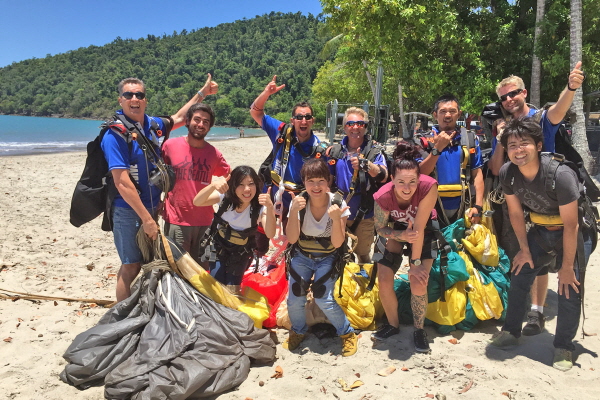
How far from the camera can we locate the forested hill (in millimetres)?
117625

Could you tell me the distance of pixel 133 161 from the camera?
3.50m

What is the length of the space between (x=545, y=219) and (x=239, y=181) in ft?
8.35

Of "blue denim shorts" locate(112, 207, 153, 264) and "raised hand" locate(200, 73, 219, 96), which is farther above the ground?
"raised hand" locate(200, 73, 219, 96)

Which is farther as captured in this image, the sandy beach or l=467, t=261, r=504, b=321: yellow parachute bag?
l=467, t=261, r=504, b=321: yellow parachute bag

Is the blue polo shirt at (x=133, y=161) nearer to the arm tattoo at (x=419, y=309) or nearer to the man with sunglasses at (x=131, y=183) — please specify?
the man with sunglasses at (x=131, y=183)

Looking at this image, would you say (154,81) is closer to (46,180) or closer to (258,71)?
(258,71)

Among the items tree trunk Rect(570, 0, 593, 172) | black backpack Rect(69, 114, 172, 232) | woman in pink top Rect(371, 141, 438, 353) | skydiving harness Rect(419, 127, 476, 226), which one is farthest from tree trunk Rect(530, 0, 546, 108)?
black backpack Rect(69, 114, 172, 232)

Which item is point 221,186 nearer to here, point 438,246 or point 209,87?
point 209,87

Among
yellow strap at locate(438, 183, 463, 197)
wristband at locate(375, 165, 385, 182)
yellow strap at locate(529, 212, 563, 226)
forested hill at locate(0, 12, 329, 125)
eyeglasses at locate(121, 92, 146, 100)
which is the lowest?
yellow strap at locate(529, 212, 563, 226)

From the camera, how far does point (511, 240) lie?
4195 millimetres

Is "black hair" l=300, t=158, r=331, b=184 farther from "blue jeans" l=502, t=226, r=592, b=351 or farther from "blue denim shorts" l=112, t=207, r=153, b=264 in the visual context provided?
"blue jeans" l=502, t=226, r=592, b=351

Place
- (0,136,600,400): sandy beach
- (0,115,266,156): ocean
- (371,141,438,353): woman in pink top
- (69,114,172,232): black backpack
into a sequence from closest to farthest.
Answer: (0,136,600,400): sandy beach → (371,141,438,353): woman in pink top → (69,114,172,232): black backpack → (0,115,266,156): ocean

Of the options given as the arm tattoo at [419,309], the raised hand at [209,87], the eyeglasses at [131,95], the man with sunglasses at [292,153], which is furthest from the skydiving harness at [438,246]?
the raised hand at [209,87]

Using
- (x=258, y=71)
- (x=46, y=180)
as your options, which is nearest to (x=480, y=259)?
(x=46, y=180)
